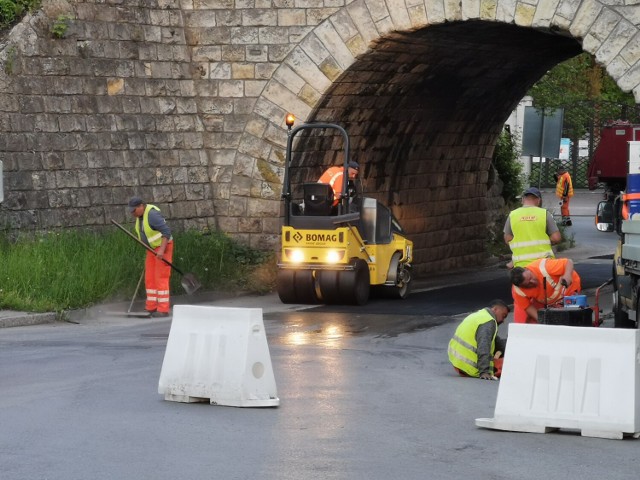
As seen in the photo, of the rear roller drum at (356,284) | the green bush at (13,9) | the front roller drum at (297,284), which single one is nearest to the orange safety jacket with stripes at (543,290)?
the rear roller drum at (356,284)

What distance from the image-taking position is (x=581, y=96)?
151 feet

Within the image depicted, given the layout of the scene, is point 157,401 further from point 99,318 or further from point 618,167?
point 618,167

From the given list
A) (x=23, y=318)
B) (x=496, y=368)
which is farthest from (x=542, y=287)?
(x=23, y=318)

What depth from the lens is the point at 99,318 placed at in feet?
56.5

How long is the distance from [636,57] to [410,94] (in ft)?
17.9

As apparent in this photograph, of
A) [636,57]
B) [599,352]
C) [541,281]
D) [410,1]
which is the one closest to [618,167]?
[636,57]

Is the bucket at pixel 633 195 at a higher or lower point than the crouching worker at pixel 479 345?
higher

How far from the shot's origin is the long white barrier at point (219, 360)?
1056cm

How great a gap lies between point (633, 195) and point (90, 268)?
6700mm

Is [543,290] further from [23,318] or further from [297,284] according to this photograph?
[23,318]

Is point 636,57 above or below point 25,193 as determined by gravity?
above

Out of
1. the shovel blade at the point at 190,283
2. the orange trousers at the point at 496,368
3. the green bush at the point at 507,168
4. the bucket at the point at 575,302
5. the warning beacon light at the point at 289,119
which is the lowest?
the orange trousers at the point at 496,368

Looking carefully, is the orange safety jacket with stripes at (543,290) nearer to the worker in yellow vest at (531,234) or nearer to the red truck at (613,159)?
the worker in yellow vest at (531,234)

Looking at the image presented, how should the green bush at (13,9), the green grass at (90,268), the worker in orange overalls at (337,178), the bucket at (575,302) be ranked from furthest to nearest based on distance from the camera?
the green bush at (13,9) < the worker in orange overalls at (337,178) < the green grass at (90,268) < the bucket at (575,302)
